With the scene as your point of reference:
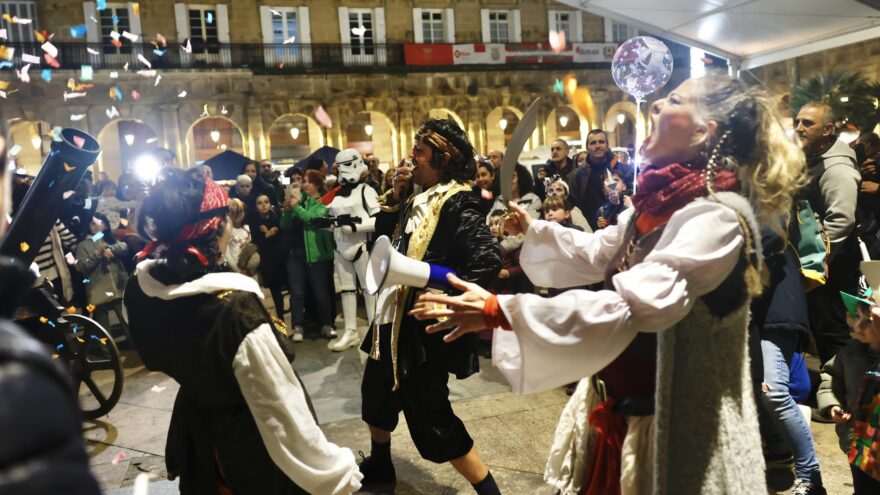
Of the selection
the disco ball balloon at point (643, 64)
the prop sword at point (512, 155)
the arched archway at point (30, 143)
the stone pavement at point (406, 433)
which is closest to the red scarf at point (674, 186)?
the prop sword at point (512, 155)

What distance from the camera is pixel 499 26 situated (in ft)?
86.6

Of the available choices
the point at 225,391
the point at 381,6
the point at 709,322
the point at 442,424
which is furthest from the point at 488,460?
the point at 381,6

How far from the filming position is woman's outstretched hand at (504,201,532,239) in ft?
8.11

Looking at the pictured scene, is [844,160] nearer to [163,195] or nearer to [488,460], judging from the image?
[488,460]

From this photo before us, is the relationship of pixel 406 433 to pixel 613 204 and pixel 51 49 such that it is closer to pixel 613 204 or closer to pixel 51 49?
pixel 613 204

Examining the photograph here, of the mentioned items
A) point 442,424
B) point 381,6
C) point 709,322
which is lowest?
point 442,424

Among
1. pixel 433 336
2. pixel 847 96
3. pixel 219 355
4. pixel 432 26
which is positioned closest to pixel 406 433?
pixel 433 336

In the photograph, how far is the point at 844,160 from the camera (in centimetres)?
417

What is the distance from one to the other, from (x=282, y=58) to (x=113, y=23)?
5.89 meters

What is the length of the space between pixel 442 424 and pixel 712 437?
159cm

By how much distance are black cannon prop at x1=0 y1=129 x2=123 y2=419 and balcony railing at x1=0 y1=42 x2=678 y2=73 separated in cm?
1865

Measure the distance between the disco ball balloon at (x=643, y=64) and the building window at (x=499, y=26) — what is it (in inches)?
840

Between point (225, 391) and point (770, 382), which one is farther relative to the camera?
point (770, 382)

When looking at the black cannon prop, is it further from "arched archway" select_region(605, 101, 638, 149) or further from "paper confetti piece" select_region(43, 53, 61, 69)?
"arched archway" select_region(605, 101, 638, 149)
